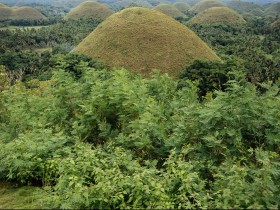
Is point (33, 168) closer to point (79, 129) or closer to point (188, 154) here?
point (79, 129)

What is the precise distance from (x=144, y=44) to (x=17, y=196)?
84.4ft

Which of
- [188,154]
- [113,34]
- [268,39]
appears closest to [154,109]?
[188,154]

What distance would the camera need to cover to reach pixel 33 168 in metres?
6.94

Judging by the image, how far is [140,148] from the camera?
7.41 m

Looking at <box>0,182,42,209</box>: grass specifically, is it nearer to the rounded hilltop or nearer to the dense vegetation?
the dense vegetation

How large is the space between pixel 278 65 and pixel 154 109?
99.6ft

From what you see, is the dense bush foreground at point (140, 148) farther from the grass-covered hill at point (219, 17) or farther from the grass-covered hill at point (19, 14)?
the grass-covered hill at point (19, 14)

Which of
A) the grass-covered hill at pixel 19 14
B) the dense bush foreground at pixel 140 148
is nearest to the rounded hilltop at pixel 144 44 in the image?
the dense bush foreground at pixel 140 148

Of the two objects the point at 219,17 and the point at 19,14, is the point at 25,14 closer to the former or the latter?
the point at 19,14

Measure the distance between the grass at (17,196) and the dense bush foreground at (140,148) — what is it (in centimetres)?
19

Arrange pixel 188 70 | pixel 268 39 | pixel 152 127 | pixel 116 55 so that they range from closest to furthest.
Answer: pixel 152 127 → pixel 188 70 → pixel 116 55 → pixel 268 39

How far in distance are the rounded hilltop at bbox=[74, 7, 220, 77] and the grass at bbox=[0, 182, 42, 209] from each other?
21085 millimetres

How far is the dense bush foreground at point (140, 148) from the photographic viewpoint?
18.4 ft

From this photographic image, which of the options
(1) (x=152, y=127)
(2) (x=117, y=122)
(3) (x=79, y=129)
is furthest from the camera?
(2) (x=117, y=122)
